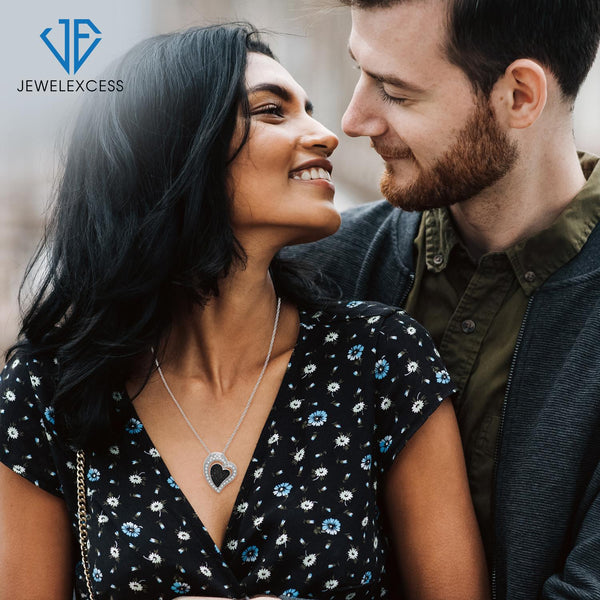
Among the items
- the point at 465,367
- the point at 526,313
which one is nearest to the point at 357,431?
the point at 465,367

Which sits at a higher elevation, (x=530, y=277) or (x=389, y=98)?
(x=389, y=98)

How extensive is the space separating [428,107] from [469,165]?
163mm

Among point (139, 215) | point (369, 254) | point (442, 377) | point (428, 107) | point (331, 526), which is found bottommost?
point (331, 526)

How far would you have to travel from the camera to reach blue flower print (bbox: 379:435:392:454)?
1658 millimetres

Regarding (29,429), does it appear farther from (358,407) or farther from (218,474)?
(358,407)

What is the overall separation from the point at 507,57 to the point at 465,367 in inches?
27.8

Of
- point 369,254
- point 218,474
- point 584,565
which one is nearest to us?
point 584,565

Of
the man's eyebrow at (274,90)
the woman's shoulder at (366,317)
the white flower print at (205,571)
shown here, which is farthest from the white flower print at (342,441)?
the man's eyebrow at (274,90)

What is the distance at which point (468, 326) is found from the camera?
1.82 meters

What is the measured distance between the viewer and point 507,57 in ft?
6.16

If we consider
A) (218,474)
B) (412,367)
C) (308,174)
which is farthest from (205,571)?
(308,174)

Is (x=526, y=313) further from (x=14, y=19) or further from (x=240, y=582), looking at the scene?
(x=14, y=19)

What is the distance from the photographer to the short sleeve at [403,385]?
5.38ft

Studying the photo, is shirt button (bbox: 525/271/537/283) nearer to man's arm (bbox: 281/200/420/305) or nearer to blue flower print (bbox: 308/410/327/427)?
man's arm (bbox: 281/200/420/305)
